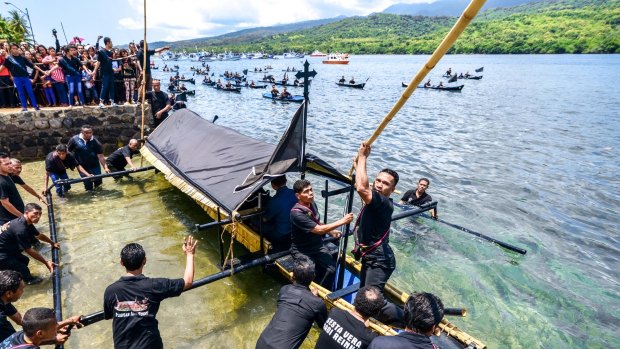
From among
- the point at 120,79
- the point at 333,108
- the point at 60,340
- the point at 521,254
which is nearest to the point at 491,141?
the point at 521,254

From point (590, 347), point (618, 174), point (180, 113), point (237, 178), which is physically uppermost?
point (180, 113)

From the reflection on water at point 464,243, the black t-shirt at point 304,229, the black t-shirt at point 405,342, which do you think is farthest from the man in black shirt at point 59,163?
the black t-shirt at point 405,342

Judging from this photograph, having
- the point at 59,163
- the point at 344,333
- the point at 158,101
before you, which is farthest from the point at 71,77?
the point at 344,333

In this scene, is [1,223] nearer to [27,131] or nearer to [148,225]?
[148,225]

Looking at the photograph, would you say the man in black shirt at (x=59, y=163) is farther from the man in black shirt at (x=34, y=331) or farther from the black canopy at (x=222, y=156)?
the man in black shirt at (x=34, y=331)

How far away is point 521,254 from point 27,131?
18.5 meters

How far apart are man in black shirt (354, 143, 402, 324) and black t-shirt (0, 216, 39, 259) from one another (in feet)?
19.3

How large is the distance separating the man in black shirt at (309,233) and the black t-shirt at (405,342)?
205cm

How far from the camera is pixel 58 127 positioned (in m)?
14.6

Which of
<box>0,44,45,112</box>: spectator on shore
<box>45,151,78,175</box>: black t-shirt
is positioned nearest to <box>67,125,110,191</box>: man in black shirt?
<box>45,151,78,175</box>: black t-shirt

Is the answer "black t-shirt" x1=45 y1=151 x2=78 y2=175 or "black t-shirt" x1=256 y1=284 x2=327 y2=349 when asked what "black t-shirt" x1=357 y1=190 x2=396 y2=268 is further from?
"black t-shirt" x1=45 y1=151 x2=78 y2=175

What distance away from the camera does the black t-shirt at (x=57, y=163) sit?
10.1 meters

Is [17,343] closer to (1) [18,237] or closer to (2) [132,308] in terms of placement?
(2) [132,308]

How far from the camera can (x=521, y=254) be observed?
9.13 m
